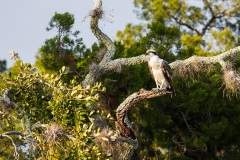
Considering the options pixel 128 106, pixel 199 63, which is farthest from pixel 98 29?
pixel 128 106

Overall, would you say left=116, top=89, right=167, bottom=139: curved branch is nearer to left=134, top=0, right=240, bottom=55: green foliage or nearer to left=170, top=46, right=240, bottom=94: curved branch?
left=170, top=46, right=240, bottom=94: curved branch

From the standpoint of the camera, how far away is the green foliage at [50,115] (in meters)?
7.44

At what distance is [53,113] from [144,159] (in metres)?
8.98

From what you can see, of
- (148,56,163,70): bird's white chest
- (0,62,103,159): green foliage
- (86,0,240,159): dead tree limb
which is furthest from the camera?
(148,56,163,70): bird's white chest

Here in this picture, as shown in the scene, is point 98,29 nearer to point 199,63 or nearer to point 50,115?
point 199,63

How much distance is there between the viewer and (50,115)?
816cm

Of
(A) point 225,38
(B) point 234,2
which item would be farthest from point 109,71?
(B) point 234,2

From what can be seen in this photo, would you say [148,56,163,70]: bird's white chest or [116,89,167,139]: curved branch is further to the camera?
[148,56,163,70]: bird's white chest

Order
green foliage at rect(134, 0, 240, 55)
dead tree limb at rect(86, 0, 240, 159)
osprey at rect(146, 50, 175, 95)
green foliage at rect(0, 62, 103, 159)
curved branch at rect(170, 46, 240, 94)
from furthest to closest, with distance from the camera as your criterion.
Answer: green foliage at rect(134, 0, 240, 55), curved branch at rect(170, 46, 240, 94), osprey at rect(146, 50, 175, 95), dead tree limb at rect(86, 0, 240, 159), green foliage at rect(0, 62, 103, 159)

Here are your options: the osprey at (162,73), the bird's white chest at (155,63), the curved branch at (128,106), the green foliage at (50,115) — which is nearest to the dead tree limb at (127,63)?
the curved branch at (128,106)

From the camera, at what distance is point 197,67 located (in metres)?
11.2

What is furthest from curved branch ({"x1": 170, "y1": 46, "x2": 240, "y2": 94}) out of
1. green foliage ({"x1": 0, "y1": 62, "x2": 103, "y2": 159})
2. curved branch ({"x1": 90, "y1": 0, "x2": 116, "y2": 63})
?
green foliage ({"x1": 0, "y1": 62, "x2": 103, "y2": 159})

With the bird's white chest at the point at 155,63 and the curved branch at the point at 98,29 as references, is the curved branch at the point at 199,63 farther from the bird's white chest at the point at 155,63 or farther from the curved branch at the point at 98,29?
the curved branch at the point at 98,29

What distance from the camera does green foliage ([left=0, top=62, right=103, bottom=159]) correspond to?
7441 millimetres
